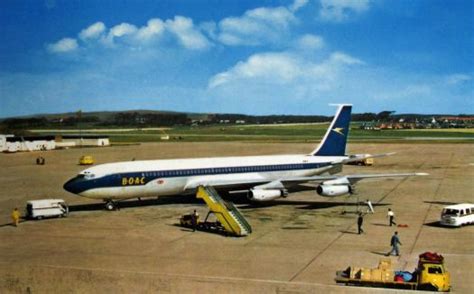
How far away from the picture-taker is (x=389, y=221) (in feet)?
121

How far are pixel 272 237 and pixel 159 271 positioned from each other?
9521mm

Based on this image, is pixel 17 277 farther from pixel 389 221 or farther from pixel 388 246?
pixel 389 221

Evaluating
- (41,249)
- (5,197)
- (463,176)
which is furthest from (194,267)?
(463,176)

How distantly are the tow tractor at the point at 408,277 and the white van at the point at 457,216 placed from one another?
42.0ft

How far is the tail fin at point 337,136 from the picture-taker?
51.8 m

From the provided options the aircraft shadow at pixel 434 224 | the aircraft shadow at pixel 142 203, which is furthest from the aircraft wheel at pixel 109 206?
the aircraft shadow at pixel 434 224

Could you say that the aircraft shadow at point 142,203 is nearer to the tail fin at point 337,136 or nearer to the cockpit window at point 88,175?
the cockpit window at point 88,175

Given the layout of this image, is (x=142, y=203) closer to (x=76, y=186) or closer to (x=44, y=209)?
(x=76, y=186)

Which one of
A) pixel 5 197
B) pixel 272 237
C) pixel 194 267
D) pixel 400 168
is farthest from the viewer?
pixel 400 168

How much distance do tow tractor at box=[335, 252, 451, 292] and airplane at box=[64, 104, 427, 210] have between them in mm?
19220

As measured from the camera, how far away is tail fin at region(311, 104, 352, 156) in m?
51.8

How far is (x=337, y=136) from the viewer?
2056 inches

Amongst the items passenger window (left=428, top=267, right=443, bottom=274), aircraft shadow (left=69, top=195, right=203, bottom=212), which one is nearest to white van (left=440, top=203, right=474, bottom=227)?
passenger window (left=428, top=267, right=443, bottom=274)

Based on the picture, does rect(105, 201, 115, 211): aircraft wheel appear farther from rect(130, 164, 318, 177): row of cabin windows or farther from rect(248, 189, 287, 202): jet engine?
rect(248, 189, 287, 202): jet engine
